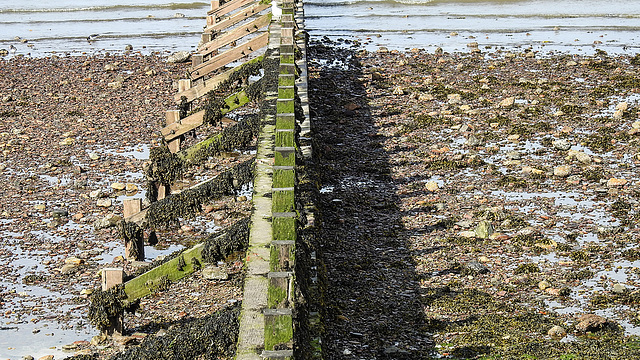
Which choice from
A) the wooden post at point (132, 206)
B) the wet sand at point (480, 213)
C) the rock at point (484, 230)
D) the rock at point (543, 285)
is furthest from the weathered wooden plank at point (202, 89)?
the rock at point (543, 285)

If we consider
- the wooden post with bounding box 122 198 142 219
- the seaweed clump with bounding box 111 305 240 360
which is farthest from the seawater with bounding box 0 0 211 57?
the seaweed clump with bounding box 111 305 240 360

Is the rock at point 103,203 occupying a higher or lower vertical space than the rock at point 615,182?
lower

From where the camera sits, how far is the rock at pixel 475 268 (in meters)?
8.20

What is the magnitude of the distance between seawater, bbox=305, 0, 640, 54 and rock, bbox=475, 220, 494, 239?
1300cm

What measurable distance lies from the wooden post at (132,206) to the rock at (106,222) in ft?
5.57

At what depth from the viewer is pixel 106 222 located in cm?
987

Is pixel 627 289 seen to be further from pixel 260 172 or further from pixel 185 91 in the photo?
pixel 185 91

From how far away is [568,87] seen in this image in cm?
1628

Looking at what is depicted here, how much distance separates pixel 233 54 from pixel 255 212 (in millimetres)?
8471

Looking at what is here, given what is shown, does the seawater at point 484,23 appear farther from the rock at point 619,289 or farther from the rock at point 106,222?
the rock at point 619,289

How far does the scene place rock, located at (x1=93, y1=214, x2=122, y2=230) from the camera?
982cm

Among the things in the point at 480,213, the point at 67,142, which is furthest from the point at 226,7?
the point at 480,213

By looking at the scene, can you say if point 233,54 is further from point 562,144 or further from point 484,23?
point 484,23

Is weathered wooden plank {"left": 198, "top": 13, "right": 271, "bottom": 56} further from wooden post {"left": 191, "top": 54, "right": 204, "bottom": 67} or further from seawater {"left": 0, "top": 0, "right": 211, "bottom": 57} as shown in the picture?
seawater {"left": 0, "top": 0, "right": 211, "bottom": 57}
